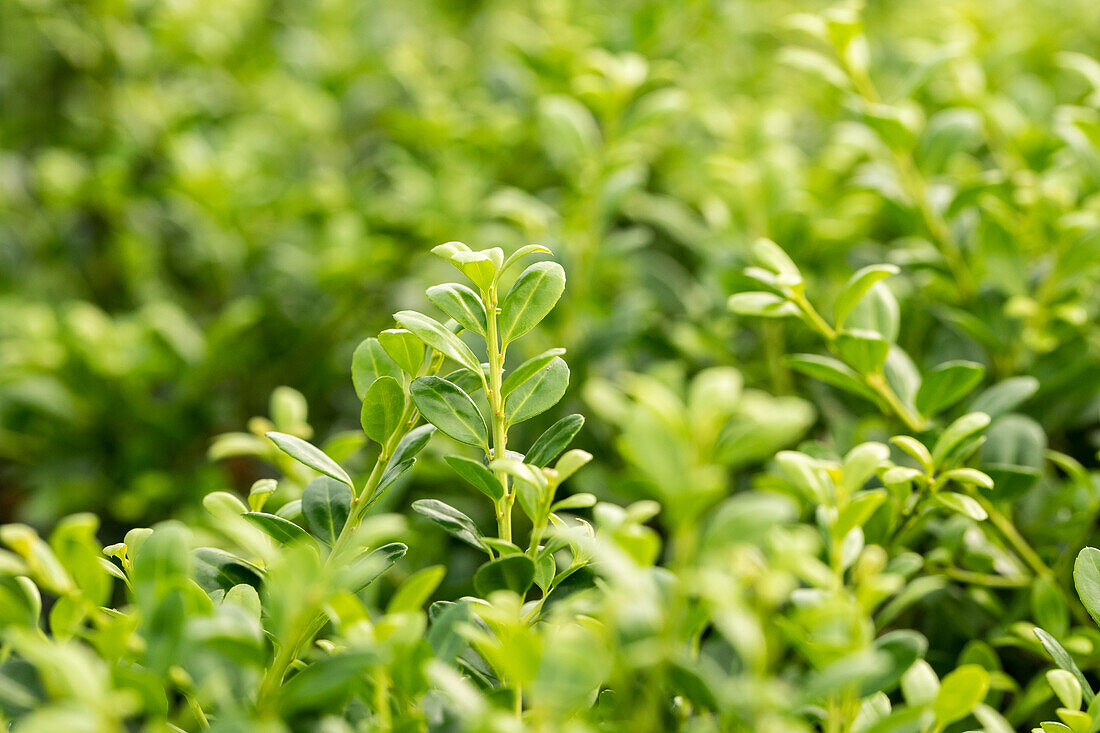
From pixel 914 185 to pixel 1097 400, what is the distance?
1.08 feet

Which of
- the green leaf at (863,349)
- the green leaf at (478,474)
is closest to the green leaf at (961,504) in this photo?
the green leaf at (863,349)

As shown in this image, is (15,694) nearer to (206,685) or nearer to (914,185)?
(206,685)

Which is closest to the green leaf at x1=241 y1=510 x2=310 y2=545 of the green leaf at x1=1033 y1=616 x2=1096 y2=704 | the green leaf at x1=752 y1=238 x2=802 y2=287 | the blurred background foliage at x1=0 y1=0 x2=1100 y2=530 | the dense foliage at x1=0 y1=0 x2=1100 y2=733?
Answer: the dense foliage at x1=0 y1=0 x2=1100 y2=733

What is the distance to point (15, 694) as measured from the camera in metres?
0.56

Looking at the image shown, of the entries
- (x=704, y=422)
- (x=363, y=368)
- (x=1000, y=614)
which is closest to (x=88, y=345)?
(x=363, y=368)

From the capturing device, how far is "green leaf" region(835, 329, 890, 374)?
0.74 metres

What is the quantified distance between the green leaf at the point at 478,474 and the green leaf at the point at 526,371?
63 mm

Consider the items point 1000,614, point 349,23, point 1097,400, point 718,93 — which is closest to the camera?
point 1000,614

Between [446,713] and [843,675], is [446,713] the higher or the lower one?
the lower one

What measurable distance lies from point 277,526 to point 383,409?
116 mm

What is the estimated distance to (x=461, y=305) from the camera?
0.62 m

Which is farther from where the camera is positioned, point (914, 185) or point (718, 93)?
point (718, 93)

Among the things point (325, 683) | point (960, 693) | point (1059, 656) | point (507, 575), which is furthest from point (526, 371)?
point (1059, 656)

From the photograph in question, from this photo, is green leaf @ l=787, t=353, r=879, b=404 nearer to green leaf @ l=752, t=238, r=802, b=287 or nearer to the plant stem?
green leaf @ l=752, t=238, r=802, b=287
